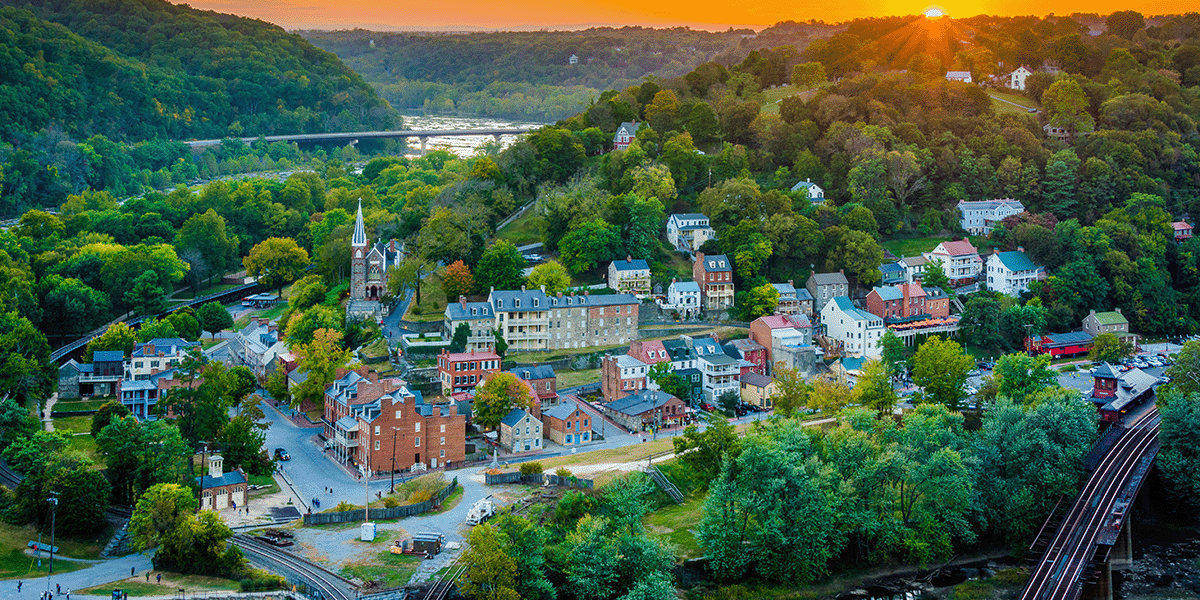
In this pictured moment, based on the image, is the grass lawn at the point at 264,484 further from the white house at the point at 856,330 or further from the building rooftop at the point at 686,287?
the white house at the point at 856,330

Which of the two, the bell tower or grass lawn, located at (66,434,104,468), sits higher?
the bell tower

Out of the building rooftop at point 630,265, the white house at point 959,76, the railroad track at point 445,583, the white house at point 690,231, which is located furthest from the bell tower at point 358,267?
the white house at point 959,76

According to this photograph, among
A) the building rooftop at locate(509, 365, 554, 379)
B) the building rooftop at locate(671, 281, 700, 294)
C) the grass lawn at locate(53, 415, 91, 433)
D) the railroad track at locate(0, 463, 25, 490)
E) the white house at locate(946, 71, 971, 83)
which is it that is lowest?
the railroad track at locate(0, 463, 25, 490)

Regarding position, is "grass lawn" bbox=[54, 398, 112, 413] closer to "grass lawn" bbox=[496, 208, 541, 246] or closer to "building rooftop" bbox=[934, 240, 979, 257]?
"grass lawn" bbox=[496, 208, 541, 246]

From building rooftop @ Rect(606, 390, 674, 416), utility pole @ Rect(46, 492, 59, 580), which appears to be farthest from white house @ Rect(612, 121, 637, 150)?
utility pole @ Rect(46, 492, 59, 580)

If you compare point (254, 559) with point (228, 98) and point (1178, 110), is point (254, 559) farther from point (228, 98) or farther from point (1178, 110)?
point (228, 98)

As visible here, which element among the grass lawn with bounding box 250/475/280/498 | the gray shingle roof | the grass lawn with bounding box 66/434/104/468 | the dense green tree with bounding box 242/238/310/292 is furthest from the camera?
the dense green tree with bounding box 242/238/310/292
